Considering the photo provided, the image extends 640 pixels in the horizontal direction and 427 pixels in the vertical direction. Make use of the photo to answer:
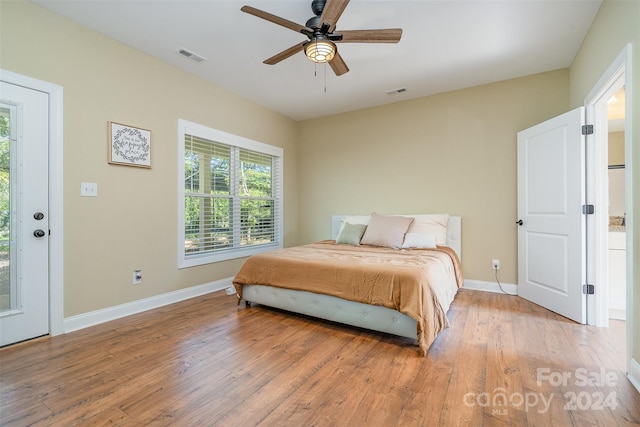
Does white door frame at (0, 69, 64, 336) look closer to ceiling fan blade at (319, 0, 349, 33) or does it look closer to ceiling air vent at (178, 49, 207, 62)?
ceiling air vent at (178, 49, 207, 62)

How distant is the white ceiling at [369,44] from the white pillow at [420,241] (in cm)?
196

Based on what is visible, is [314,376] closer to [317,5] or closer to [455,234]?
[317,5]

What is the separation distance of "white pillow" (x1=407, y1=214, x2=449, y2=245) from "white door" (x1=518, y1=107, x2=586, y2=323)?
83 centimetres

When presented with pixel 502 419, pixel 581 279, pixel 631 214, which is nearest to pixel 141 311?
pixel 502 419

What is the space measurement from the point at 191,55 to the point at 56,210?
1976 millimetres

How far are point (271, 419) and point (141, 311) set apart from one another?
7.30 feet

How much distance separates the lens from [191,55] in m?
3.07

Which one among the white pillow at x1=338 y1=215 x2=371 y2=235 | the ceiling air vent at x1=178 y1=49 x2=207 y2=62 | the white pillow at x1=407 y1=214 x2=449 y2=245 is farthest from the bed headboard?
the ceiling air vent at x1=178 y1=49 x2=207 y2=62

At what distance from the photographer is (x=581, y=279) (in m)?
2.64

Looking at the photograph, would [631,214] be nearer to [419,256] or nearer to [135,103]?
[419,256]

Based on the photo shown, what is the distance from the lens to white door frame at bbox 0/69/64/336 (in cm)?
239

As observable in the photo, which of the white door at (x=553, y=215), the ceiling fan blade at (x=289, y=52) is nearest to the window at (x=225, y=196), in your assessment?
the ceiling fan blade at (x=289, y=52)

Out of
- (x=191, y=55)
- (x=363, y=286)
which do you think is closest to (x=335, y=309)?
(x=363, y=286)

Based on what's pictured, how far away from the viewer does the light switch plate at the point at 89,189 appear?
2582 mm
